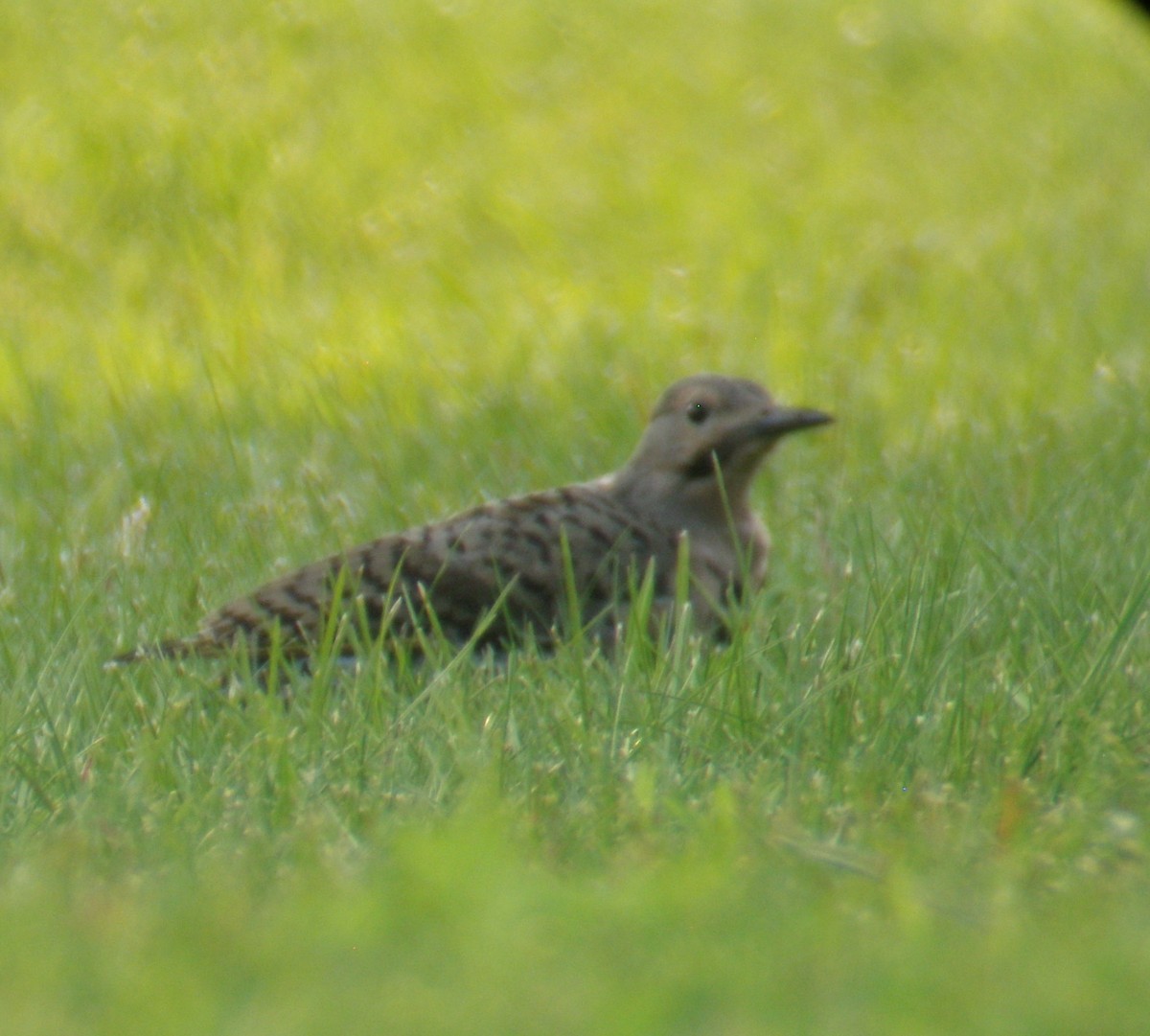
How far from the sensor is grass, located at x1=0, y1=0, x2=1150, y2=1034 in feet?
9.10

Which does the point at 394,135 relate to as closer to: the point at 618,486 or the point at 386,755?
the point at 618,486

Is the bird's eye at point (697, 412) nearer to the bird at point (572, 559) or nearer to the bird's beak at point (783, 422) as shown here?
the bird at point (572, 559)

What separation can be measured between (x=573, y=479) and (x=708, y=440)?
96cm

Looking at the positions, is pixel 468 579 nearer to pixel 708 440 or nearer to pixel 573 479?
pixel 708 440

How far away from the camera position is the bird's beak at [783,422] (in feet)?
19.9

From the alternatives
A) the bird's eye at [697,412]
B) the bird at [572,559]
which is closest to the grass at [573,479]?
the bird at [572,559]

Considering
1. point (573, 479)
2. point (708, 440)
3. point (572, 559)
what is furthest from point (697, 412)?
point (573, 479)

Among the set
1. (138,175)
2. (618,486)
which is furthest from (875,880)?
(138,175)

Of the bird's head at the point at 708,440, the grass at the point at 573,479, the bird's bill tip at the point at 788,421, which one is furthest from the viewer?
the bird's head at the point at 708,440

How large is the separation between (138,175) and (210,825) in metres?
7.46

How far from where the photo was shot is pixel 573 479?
23.3ft

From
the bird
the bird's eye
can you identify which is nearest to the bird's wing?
the bird

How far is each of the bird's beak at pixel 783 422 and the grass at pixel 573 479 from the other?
305 millimetres

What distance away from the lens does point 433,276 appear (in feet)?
32.8
